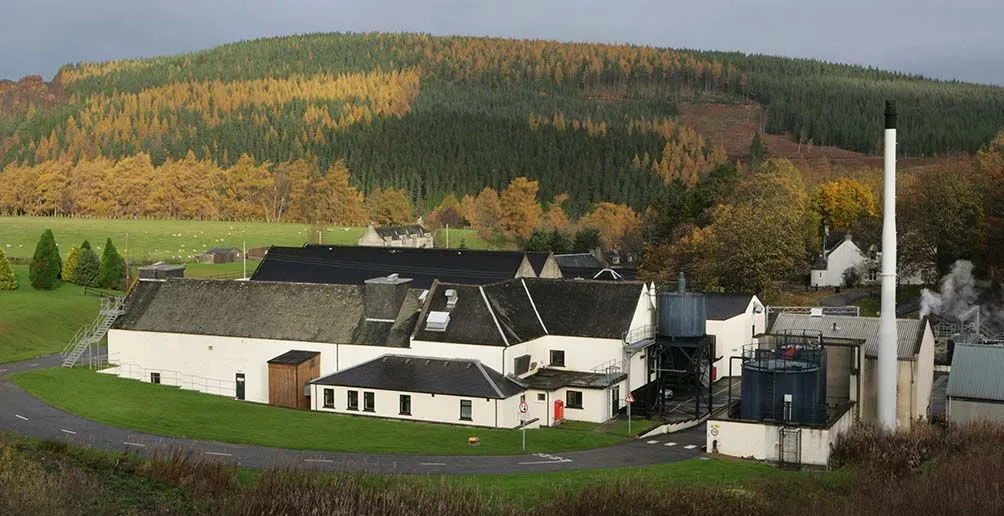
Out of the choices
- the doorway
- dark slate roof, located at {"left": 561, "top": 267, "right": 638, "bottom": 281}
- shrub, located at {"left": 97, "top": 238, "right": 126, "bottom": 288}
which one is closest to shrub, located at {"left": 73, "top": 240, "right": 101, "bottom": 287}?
shrub, located at {"left": 97, "top": 238, "right": 126, "bottom": 288}

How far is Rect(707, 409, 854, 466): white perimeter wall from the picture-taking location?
1442 inches

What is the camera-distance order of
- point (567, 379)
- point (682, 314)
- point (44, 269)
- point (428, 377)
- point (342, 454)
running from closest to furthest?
point (342, 454) < point (428, 377) < point (567, 379) < point (682, 314) < point (44, 269)

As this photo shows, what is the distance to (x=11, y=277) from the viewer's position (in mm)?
74062

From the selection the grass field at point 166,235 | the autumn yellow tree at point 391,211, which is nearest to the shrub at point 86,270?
the grass field at point 166,235

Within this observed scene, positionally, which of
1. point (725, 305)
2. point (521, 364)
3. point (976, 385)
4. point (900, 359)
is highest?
point (725, 305)

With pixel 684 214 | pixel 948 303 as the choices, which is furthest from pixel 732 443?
pixel 684 214

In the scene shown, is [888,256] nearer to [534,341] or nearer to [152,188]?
[534,341]

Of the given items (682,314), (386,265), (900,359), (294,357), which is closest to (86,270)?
(386,265)

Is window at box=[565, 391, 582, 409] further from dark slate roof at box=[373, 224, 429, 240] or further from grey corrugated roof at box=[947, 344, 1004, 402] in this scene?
dark slate roof at box=[373, 224, 429, 240]

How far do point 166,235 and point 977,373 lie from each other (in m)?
98.6

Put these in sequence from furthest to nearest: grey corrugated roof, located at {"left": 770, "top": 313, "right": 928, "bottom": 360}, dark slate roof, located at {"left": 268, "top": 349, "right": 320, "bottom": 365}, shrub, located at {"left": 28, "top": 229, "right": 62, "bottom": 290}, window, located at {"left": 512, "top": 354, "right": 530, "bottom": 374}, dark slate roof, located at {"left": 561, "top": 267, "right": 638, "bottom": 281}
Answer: dark slate roof, located at {"left": 561, "top": 267, "right": 638, "bottom": 281} → shrub, located at {"left": 28, "top": 229, "right": 62, "bottom": 290} → dark slate roof, located at {"left": 268, "top": 349, "right": 320, "bottom": 365} → window, located at {"left": 512, "top": 354, "right": 530, "bottom": 374} → grey corrugated roof, located at {"left": 770, "top": 313, "right": 928, "bottom": 360}

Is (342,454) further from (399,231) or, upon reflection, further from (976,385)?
(399,231)

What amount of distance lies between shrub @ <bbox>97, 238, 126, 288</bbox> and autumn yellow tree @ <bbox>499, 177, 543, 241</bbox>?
5017 centimetres

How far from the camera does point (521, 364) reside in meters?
45.9
